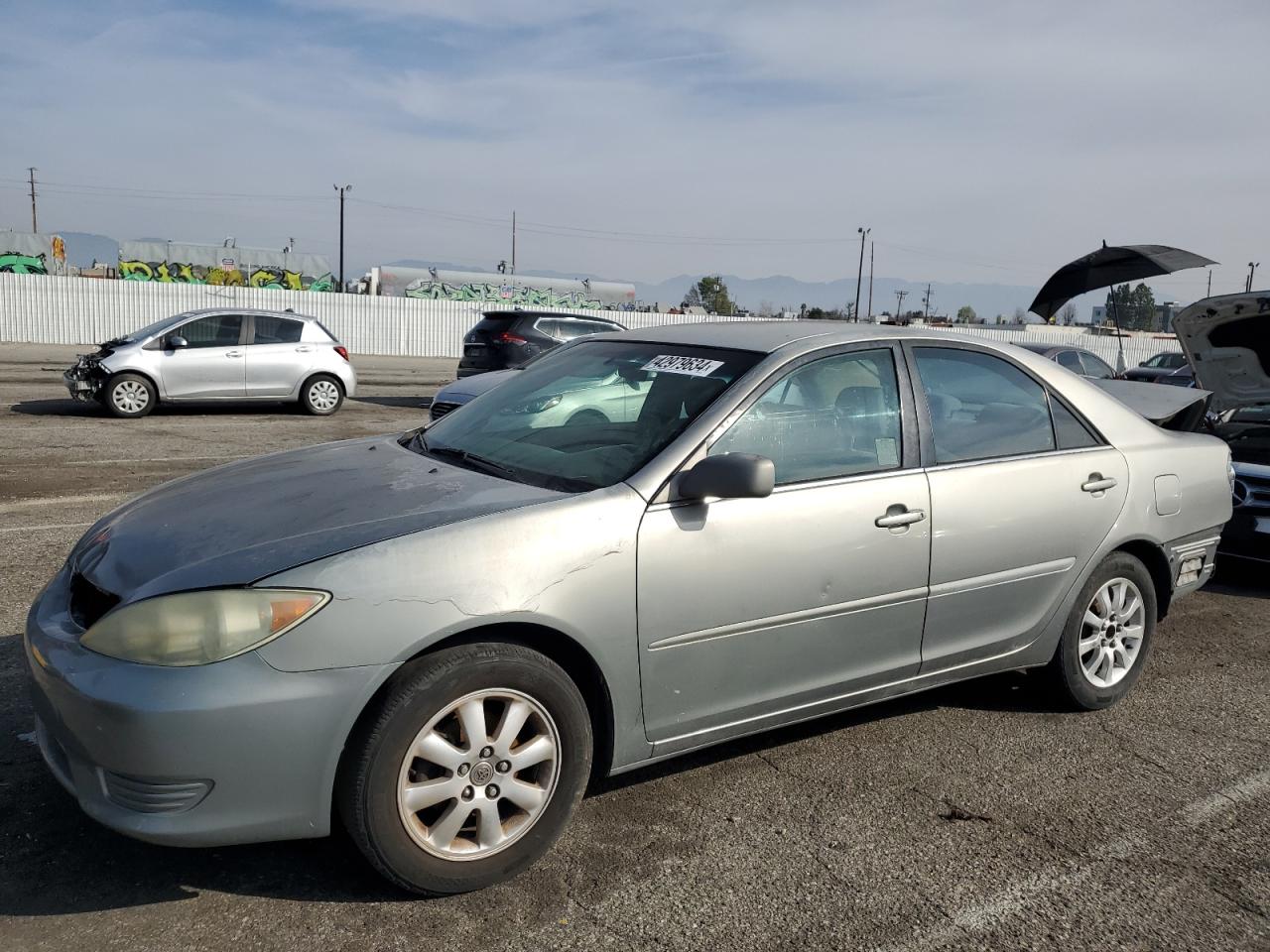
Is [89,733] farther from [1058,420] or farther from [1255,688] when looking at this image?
[1255,688]

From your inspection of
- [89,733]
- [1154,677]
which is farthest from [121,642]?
[1154,677]

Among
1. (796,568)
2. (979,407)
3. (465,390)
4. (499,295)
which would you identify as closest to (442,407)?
(465,390)

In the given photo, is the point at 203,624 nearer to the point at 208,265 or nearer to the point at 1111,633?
the point at 1111,633

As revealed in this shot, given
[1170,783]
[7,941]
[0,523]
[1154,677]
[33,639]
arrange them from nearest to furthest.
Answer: [7,941] < [33,639] < [1170,783] < [1154,677] < [0,523]

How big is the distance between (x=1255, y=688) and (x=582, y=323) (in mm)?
12524

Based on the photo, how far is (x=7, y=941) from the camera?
265 cm

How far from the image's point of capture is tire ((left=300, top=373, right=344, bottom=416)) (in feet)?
50.0

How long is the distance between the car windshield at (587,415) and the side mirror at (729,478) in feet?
0.67

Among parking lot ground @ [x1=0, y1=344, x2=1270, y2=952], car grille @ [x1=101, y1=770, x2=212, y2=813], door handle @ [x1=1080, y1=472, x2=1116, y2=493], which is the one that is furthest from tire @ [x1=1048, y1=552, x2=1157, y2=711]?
car grille @ [x1=101, y1=770, x2=212, y2=813]

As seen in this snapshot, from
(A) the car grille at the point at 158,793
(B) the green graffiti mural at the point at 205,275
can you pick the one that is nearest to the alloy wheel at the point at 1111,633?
(A) the car grille at the point at 158,793

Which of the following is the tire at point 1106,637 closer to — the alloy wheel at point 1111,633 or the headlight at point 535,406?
the alloy wheel at point 1111,633

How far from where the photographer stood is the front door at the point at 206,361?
14.1 m

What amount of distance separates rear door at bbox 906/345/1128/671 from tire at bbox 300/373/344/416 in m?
12.5

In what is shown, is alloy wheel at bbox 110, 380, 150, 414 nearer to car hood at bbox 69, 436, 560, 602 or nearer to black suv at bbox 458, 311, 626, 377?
black suv at bbox 458, 311, 626, 377
